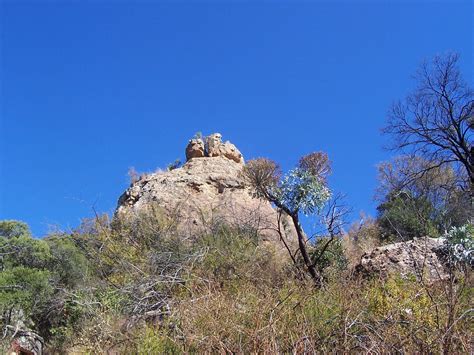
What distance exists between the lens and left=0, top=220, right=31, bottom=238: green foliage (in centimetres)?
1430

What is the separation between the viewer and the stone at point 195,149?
22.2 m

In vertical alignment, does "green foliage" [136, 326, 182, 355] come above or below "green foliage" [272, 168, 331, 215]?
below

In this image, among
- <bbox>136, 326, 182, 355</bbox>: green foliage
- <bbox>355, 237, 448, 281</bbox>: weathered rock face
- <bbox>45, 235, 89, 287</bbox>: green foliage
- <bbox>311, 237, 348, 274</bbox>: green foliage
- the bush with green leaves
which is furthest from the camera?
<bbox>45, 235, 89, 287</bbox>: green foliage

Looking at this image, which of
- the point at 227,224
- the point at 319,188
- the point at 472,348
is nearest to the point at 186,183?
the point at 227,224

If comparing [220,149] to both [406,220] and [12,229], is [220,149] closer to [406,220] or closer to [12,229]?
[406,220]

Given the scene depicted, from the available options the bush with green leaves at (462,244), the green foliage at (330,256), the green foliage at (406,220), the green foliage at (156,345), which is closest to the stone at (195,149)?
the green foliage at (406,220)

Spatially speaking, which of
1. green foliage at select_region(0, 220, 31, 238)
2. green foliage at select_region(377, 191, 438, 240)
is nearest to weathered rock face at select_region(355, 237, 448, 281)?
green foliage at select_region(377, 191, 438, 240)

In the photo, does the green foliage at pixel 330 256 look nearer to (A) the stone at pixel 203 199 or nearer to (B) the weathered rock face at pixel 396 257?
(A) the stone at pixel 203 199

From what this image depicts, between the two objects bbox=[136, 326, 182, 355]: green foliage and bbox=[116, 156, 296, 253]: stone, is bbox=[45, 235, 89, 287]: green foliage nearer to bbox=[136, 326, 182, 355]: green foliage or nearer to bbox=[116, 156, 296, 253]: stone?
bbox=[116, 156, 296, 253]: stone

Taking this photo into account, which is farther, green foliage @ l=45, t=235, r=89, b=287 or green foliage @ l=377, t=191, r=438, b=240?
green foliage @ l=377, t=191, r=438, b=240

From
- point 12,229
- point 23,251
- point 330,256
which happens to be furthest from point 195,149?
point 330,256

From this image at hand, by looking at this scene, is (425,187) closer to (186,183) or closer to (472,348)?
(186,183)

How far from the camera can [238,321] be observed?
583 cm

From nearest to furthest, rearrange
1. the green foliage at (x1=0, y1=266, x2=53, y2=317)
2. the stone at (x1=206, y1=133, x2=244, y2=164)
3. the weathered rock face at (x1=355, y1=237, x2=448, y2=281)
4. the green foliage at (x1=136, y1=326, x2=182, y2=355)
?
1. the green foliage at (x1=136, y1=326, x2=182, y2=355)
2. the weathered rock face at (x1=355, y1=237, x2=448, y2=281)
3. the green foliage at (x1=0, y1=266, x2=53, y2=317)
4. the stone at (x1=206, y1=133, x2=244, y2=164)
